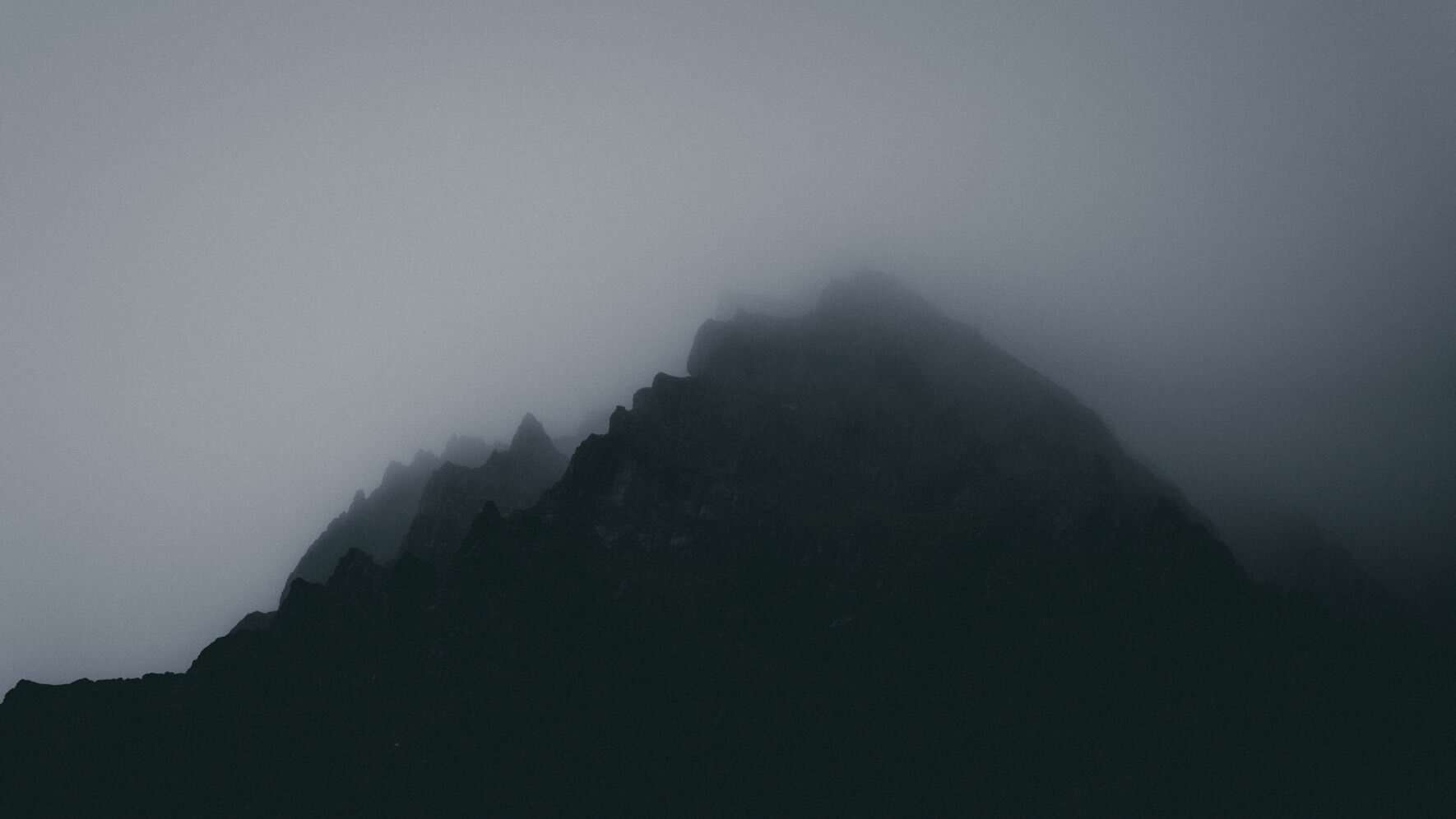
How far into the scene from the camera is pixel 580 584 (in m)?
103

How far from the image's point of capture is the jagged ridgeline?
8238 centimetres

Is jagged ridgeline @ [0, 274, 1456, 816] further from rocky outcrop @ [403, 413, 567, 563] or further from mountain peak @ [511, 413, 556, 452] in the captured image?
mountain peak @ [511, 413, 556, 452]

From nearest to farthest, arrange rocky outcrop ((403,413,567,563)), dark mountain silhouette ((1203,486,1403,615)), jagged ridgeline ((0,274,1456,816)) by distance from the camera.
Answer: jagged ridgeline ((0,274,1456,816)) < rocky outcrop ((403,413,567,563)) < dark mountain silhouette ((1203,486,1403,615))

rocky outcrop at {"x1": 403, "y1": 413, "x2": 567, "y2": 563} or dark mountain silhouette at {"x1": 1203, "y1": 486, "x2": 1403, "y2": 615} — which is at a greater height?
rocky outcrop at {"x1": 403, "y1": 413, "x2": 567, "y2": 563}

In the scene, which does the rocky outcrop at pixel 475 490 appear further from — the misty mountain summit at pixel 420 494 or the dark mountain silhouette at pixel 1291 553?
the dark mountain silhouette at pixel 1291 553

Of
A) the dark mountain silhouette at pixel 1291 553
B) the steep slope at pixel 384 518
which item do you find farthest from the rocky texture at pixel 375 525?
the dark mountain silhouette at pixel 1291 553

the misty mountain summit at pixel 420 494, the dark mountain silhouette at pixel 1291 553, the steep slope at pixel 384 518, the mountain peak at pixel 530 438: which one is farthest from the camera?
the mountain peak at pixel 530 438

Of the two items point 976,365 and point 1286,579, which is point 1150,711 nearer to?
point 1286,579

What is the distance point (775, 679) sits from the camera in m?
94.4

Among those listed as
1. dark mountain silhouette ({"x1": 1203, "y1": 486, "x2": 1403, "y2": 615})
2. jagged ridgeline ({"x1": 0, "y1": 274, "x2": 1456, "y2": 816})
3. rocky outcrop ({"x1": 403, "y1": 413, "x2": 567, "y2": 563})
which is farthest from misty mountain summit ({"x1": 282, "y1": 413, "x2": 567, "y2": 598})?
dark mountain silhouette ({"x1": 1203, "y1": 486, "x2": 1403, "y2": 615})

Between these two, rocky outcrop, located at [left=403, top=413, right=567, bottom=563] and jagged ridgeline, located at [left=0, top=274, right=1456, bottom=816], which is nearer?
jagged ridgeline, located at [left=0, top=274, right=1456, bottom=816]

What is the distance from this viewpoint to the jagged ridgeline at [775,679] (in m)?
82.4

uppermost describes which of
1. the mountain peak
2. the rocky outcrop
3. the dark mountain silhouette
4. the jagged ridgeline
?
the mountain peak

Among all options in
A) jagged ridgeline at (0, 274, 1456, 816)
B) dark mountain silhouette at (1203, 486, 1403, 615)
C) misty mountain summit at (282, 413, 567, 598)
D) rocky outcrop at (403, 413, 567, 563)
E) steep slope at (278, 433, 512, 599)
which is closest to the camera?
jagged ridgeline at (0, 274, 1456, 816)
